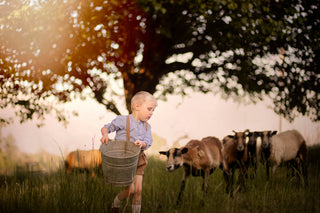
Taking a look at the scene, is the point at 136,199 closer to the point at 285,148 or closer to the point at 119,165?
the point at 119,165

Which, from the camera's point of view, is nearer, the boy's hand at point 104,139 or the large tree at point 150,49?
the boy's hand at point 104,139

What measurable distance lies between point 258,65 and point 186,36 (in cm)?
286

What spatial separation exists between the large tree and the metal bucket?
4639mm

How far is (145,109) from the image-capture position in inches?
175

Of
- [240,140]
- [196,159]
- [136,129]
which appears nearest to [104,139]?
[136,129]

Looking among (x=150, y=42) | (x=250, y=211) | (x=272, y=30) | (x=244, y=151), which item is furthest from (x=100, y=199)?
(x=150, y=42)

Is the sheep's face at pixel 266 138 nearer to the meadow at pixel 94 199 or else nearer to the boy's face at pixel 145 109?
the meadow at pixel 94 199

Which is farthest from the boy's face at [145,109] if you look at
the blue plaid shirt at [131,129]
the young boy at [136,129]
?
the blue plaid shirt at [131,129]

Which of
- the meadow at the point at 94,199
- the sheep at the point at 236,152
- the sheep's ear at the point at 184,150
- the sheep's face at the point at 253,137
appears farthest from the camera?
the sheep's face at the point at 253,137

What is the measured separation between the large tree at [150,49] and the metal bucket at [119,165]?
4.64 metres

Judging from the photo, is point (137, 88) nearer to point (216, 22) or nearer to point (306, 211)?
point (216, 22)

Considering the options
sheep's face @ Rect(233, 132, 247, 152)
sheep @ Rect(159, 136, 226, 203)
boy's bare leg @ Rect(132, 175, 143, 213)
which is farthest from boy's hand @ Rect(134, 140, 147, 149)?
sheep's face @ Rect(233, 132, 247, 152)

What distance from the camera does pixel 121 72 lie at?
34.7 feet

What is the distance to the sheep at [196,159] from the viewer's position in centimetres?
599
